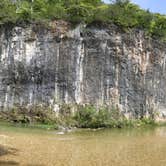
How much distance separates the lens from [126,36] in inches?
1309

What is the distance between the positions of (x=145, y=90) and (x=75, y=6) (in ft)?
29.4

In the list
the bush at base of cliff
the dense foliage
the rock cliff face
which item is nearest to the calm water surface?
the bush at base of cliff

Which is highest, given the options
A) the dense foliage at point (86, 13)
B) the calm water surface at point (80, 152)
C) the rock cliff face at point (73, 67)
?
the dense foliage at point (86, 13)

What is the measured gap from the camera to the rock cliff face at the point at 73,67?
29922mm

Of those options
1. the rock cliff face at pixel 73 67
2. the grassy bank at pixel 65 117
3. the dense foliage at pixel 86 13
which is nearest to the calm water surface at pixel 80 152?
the grassy bank at pixel 65 117

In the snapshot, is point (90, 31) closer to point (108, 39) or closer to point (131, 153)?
point (108, 39)

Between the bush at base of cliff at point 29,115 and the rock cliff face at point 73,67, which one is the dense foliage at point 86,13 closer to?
the rock cliff face at point 73,67

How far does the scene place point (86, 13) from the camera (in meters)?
32.0

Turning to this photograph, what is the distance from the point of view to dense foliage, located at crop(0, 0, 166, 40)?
3144cm

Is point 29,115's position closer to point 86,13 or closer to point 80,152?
point 86,13

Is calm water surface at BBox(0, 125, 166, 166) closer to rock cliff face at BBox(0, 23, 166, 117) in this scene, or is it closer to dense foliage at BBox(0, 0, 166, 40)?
rock cliff face at BBox(0, 23, 166, 117)

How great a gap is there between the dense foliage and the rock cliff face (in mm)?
783

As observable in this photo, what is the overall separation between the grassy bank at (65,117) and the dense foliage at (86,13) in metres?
6.84

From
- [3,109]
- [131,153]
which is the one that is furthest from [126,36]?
[131,153]
